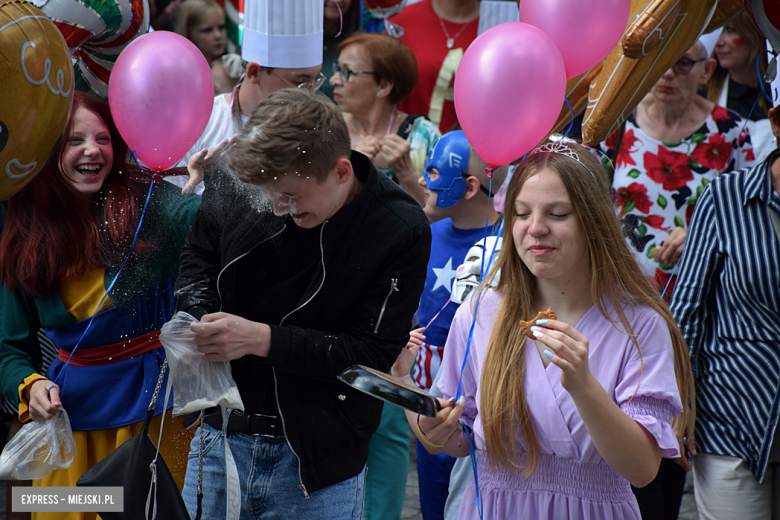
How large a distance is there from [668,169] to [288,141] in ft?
7.33

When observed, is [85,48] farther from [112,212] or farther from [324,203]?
[324,203]

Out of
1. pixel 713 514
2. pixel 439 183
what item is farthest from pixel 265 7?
pixel 713 514

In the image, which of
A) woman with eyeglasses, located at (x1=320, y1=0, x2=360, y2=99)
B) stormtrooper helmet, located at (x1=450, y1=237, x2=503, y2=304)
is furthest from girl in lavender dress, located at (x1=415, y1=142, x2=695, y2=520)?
woman with eyeglasses, located at (x1=320, y1=0, x2=360, y2=99)

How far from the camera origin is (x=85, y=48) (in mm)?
2688

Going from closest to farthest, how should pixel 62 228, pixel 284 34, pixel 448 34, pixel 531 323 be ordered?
pixel 531 323
pixel 62 228
pixel 284 34
pixel 448 34

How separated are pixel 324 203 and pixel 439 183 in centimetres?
119

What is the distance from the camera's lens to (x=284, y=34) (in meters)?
3.01

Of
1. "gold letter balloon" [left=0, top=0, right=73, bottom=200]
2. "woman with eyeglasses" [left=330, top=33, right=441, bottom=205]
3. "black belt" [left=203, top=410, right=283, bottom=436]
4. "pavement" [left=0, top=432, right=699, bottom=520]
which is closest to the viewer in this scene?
"gold letter balloon" [left=0, top=0, right=73, bottom=200]

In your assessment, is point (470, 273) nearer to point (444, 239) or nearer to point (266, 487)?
point (444, 239)

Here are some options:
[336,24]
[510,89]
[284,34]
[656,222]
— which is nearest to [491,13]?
[336,24]

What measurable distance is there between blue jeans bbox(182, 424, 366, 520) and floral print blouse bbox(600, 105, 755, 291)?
1.97 metres

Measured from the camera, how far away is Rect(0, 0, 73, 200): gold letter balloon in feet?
5.63

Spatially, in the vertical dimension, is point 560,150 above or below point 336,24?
below

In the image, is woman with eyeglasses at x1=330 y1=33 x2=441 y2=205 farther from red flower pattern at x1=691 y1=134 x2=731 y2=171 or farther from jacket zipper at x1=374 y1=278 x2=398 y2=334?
jacket zipper at x1=374 y1=278 x2=398 y2=334
